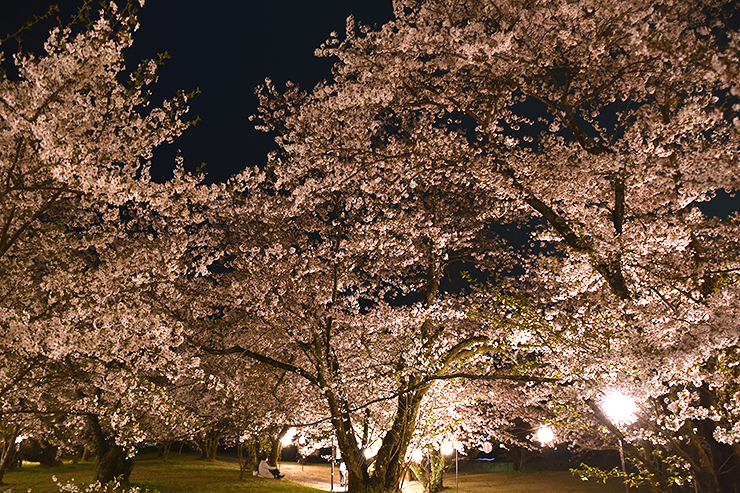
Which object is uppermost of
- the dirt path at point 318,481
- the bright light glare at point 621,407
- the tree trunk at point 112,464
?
the bright light glare at point 621,407

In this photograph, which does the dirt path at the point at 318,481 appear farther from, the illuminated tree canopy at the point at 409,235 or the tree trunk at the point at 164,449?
the illuminated tree canopy at the point at 409,235

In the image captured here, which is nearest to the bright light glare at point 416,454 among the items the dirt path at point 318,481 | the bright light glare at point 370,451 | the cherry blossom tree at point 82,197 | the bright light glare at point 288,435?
the bright light glare at point 370,451

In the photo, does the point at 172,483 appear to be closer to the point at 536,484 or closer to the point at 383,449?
the point at 383,449

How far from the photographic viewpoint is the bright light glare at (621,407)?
766 cm

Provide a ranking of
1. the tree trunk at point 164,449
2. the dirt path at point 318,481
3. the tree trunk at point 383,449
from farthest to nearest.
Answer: the tree trunk at point 164,449 → the dirt path at point 318,481 → the tree trunk at point 383,449

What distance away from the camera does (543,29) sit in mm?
9250

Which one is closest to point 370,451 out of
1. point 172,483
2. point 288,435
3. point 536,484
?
point 172,483

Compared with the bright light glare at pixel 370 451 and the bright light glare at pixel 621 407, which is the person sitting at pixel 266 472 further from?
the bright light glare at pixel 621 407

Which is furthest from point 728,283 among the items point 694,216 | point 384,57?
point 384,57

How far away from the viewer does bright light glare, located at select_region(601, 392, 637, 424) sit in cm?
766

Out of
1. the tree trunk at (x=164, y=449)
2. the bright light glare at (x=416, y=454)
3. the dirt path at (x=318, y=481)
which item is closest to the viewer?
the bright light glare at (x=416, y=454)

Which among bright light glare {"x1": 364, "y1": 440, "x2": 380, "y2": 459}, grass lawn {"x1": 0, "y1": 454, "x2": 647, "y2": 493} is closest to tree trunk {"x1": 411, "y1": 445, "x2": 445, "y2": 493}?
grass lawn {"x1": 0, "y1": 454, "x2": 647, "y2": 493}

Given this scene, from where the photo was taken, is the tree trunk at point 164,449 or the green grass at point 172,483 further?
the tree trunk at point 164,449

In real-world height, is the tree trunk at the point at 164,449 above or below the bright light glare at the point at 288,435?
below
